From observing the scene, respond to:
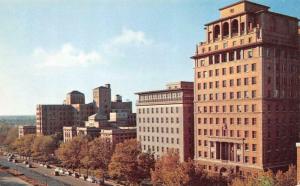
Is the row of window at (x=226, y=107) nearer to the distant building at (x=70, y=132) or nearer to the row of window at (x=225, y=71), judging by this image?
the row of window at (x=225, y=71)

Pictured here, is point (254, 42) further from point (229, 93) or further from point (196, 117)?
point (196, 117)

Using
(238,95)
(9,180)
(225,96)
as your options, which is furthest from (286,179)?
(9,180)

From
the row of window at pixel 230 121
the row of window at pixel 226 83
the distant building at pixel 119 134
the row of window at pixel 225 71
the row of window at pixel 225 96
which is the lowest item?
the distant building at pixel 119 134

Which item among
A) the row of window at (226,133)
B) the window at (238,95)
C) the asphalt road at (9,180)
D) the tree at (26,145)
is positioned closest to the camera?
the row of window at (226,133)

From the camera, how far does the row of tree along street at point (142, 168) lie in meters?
70.4

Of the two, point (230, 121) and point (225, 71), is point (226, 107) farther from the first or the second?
point (225, 71)

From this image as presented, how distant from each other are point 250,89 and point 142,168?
32.3 meters

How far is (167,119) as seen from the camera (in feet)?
374

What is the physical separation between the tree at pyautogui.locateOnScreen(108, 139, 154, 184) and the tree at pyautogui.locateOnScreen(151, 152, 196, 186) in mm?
9906

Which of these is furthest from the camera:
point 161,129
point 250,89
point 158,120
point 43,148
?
point 43,148

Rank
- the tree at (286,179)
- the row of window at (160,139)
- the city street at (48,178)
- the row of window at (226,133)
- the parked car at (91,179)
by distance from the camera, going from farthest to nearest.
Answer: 1. the row of window at (160,139)
2. the parked car at (91,179)
3. the city street at (48,178)
4. the row of window at (226,133)
5. the tree at (286,179)

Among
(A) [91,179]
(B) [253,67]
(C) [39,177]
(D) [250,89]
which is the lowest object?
(C) [39,177]

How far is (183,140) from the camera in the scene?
10744 centimetres

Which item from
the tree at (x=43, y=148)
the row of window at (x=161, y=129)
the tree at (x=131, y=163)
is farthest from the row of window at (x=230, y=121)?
the tree at (x=43, y=148)
